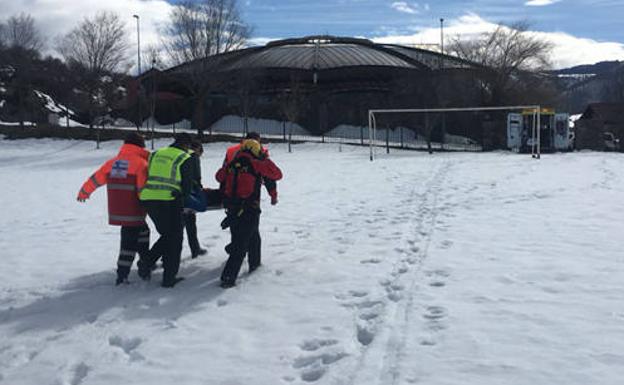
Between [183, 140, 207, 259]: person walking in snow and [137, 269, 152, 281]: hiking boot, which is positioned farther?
[183, 140, 207, 259]: person walking in snow

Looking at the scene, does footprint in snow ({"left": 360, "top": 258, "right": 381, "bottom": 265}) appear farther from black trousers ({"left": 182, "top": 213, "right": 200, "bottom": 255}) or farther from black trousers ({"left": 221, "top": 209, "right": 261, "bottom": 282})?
black trousers ({"left": 182, "top": 213, "right": 200, "bottom": 255})

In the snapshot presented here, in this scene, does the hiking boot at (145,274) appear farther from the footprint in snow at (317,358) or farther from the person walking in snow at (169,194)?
the footprint in snow at (317,358)

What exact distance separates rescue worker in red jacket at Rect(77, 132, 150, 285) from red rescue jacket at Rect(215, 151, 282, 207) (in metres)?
0.90

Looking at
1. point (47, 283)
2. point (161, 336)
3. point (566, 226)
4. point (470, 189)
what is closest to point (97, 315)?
point (161, 336)

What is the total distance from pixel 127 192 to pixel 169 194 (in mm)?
499

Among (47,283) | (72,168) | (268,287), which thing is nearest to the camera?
(268,287)

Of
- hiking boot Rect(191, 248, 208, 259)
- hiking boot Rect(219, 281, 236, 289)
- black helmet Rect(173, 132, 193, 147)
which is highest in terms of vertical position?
black helmet Rect(173, 132, 193, 147)

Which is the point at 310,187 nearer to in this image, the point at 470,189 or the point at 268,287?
the point at 470,189

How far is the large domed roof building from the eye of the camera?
4459 cm

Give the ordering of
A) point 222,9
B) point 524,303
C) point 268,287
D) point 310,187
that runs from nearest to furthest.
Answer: point 524,303, point 268,287, point 310,187, point 222,9

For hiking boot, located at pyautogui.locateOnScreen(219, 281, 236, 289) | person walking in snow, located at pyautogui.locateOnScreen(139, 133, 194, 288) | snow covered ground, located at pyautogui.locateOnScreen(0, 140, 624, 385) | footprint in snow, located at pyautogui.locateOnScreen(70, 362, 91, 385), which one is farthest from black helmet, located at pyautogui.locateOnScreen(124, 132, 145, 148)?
footprint in snow, located at pyautogui.locateOnScreen(70, 362, 91, 385)

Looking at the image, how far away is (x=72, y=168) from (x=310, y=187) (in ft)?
51.9

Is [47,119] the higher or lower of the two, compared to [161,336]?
higher

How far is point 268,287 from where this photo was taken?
22.2 ft
